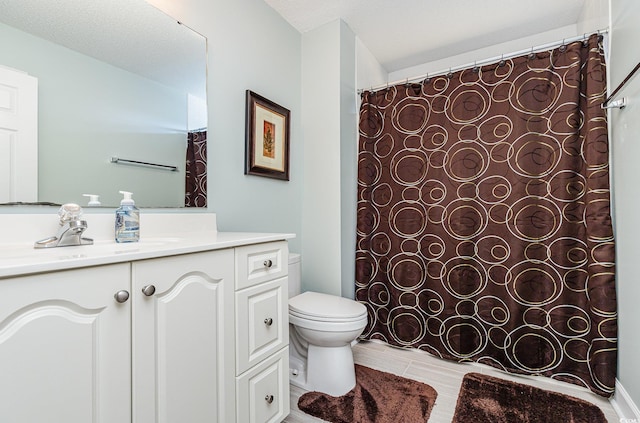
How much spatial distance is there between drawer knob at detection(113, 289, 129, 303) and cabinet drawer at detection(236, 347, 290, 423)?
1.74 ft

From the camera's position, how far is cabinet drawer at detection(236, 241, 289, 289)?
3.64ft

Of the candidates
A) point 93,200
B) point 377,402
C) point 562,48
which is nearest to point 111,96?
point 93,200

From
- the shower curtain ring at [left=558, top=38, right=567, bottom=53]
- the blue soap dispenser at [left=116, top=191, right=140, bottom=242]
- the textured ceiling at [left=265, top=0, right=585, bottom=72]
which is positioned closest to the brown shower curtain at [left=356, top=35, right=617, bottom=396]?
the shower curtain ring at [left=558, top=38, right=567, bottom=53]

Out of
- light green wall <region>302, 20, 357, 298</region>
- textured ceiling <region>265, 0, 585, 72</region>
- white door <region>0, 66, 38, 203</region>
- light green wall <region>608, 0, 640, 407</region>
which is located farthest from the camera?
light green wall <region>302, 20, 357, 298</region>

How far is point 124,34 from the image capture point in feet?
4.16

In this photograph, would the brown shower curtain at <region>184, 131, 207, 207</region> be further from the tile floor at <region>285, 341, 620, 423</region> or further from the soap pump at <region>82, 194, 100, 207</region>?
the tile floor at <region>285, 341, 620, 423</region>

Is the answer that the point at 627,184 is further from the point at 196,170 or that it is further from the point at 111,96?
the point at 111,96

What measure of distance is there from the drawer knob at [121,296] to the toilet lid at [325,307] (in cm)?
96

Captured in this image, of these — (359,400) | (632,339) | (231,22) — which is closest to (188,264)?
(359,400)

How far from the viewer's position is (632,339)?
4.36ft

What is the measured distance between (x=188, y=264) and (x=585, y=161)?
6.33 ft

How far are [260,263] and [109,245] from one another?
0.52 meters

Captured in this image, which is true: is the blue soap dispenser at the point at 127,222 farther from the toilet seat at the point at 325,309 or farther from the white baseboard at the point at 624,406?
the white baseboard at the point at 624,406

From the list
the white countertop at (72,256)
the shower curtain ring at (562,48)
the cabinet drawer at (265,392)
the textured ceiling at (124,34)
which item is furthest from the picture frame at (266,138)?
the shower curtain ring at (562,48)
